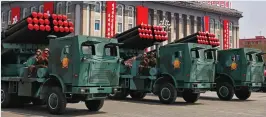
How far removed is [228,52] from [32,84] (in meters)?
9.53

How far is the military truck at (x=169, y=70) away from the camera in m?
14.3

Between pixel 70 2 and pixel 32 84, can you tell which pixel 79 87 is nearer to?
pixel 32 84

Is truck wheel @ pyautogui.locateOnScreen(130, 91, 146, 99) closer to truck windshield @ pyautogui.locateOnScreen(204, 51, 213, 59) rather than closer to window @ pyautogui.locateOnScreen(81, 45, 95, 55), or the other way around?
truck windshield @ pyautogui.locateOnScreen(204, 51, 213, 59)

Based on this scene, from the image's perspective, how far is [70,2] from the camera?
47.4 meters

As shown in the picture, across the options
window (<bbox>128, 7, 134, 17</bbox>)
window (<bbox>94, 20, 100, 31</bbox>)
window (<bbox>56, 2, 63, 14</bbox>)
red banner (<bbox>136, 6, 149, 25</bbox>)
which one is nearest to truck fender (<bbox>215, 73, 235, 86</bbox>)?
window (<bbox>94, 20, 100, 31</bbox>)

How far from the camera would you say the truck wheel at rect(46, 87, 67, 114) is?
10.4 m

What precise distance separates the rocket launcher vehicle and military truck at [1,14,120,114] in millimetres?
5026

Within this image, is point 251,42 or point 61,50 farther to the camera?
point 251,42

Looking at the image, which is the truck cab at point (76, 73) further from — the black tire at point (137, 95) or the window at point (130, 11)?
the window at point (130, 11)

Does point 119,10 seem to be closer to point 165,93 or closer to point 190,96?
point 190,96

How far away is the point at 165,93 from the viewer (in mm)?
14859

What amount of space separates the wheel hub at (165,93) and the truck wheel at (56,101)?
210 inches

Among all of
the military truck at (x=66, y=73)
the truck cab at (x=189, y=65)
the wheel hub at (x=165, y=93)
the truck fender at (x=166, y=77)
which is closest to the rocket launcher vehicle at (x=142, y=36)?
the truck cab at (x=189, y=65)

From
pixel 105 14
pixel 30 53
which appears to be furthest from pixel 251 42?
pixel 30 53
